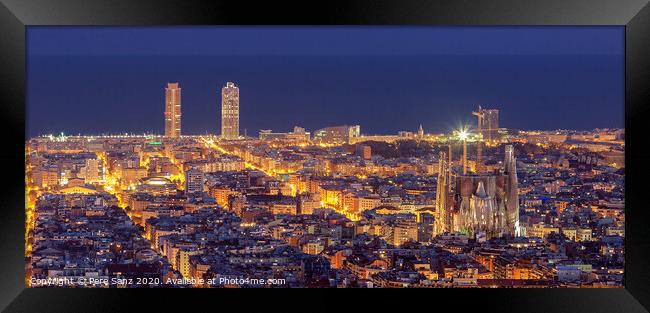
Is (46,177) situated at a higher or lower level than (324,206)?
higher

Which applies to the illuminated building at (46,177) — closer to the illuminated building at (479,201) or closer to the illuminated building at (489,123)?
the illuminated building at (479,201)

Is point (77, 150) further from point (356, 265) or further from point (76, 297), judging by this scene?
point (356, 265)

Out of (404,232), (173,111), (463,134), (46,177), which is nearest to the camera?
(46,177)

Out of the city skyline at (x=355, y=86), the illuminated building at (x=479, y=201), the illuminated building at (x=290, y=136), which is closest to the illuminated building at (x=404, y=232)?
the illuminated building at (x=479, y=201)

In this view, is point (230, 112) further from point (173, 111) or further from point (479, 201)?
point (479, 201)

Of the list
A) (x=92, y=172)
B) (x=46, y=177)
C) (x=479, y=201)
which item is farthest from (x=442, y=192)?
(x=46, y=177)
